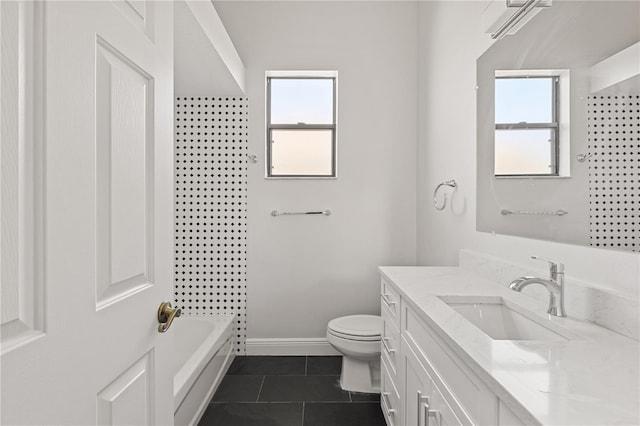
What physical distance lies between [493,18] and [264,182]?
1931 mm

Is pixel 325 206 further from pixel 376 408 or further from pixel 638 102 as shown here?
pixel 638 102

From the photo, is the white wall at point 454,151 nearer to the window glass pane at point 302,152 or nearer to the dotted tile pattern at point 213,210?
the window glass pane at point 302,152

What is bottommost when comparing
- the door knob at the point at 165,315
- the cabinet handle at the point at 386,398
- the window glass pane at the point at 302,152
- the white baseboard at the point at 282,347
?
the white baseboard at the point at 282,347

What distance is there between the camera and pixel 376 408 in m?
2.23

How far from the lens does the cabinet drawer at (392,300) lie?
1729 mm

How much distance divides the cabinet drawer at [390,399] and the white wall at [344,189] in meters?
1.01

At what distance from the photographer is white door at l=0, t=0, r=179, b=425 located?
22.7 inches

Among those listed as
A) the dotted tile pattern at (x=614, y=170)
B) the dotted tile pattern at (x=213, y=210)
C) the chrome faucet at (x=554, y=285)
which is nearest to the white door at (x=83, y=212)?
the chrome faucet at (x=554, y=285)

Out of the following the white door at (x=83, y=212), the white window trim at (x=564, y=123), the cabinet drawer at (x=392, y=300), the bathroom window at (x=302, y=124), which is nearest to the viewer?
the white door at (x=83, y=212)

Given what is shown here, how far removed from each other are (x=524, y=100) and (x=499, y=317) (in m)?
0.94

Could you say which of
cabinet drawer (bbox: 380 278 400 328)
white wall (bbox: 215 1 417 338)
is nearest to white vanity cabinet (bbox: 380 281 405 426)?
cabinet drawer (bbox: 380 278 400 328)

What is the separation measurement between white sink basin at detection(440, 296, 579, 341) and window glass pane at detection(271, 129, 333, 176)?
1863 millimetres

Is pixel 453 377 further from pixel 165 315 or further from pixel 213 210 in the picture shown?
pixel 213 210

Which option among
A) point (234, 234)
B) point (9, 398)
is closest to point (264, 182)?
point (234, 234)
